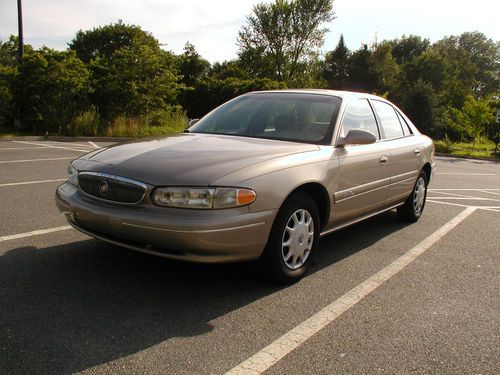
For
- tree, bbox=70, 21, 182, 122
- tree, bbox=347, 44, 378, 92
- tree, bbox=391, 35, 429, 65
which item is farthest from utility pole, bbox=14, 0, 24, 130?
tree, bbox=391, 35, 429, 65

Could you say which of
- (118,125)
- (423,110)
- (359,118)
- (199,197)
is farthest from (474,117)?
(199,197)

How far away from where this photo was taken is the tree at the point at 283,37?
47.4m

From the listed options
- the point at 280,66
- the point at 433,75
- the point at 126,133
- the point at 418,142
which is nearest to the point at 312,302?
the point at 418,142

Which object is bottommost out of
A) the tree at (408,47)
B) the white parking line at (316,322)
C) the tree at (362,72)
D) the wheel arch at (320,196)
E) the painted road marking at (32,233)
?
the white parking line at (316,322)

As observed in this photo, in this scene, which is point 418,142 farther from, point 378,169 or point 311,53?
point 311,53

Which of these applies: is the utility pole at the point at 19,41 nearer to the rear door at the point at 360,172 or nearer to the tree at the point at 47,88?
the tree at the point at 47,88

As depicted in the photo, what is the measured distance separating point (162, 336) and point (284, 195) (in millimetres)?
1295

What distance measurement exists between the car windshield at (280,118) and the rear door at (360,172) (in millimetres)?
190

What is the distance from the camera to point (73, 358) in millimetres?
2527

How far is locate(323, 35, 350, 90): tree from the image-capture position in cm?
6694

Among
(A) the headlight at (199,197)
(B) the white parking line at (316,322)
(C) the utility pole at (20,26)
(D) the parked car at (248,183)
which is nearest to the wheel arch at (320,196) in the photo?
(D) the parked car at (248,183)

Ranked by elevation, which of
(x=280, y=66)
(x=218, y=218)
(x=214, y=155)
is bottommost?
(x=218, y=218)

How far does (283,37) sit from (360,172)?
46.5m

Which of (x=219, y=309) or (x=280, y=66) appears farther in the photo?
(x=280, y=66)
